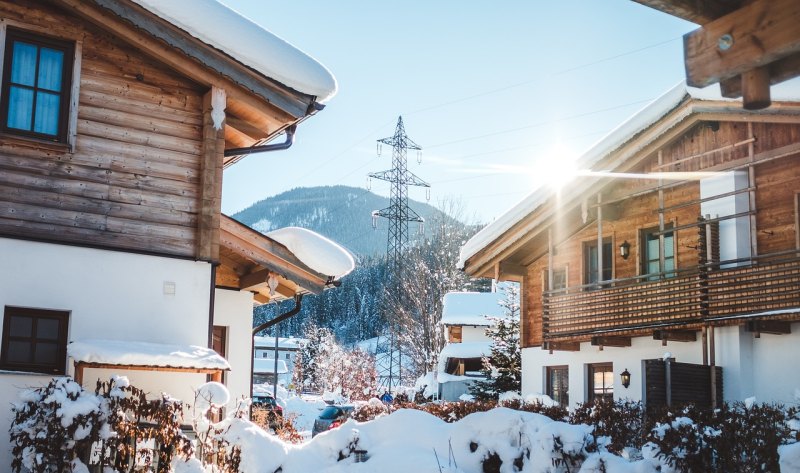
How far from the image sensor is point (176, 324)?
11797 millimetres

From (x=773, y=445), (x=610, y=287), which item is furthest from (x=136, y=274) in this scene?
(x=610, y=287)

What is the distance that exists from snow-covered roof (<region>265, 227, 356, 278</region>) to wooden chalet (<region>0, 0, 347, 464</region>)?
2519mm

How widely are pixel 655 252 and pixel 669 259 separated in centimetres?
53

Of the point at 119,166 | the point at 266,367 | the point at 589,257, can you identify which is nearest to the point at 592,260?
the point at 589,257

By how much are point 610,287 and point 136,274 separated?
1268 centimetres

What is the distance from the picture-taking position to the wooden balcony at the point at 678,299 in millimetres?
16094

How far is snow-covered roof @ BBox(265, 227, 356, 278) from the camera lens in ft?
47.9

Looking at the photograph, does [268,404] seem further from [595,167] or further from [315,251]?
[315,251]

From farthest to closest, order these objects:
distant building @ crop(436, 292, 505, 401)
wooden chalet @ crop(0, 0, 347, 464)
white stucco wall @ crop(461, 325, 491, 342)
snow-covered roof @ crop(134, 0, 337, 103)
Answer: white stucco wall @ crop(461, 325, 491, 342)
distant building @ crop(436, 292, 505, 401)
snow-covered roof @ crop(134, 0, 337, 103)
wooden chalet @ crop(0, 0, 347, 464)

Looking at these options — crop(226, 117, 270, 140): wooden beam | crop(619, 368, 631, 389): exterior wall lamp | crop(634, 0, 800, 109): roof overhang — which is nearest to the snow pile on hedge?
crop(634, 0, 800, 109): roof overhang

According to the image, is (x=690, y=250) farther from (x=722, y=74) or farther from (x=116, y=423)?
(x=722, y=74)

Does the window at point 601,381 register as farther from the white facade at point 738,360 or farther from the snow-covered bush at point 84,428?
the snow-covered bush at point 84,428

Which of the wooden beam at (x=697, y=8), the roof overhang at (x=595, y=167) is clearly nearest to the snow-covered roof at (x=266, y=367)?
the roof overhang at (x=595, y=167)

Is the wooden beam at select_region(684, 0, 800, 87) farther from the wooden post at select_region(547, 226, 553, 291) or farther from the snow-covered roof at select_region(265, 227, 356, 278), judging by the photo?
the wooden post at select_region(547, 226, 553, 291)
